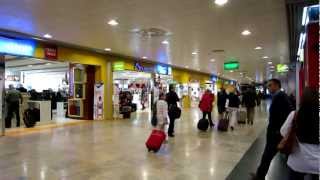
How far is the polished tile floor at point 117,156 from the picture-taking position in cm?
449

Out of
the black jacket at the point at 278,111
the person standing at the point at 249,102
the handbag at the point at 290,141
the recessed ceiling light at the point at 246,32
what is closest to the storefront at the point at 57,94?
the person standing at the point at 249,102

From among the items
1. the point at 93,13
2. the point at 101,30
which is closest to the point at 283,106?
the point at 93,13

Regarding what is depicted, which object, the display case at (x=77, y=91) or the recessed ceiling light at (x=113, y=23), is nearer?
the recessed ceiling light at (x=113, y=23)

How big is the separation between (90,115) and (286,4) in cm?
960

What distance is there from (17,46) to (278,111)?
788 cm

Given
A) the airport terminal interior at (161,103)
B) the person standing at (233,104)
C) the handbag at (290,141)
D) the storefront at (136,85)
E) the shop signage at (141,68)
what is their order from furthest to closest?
the shop signage at (141,68) < the storefront at (136,85) < the person standing at (233,104) < the airport terminal interior at (161,103) < the handbag at (290,141)

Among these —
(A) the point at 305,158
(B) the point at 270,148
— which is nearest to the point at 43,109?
(B) the point at 270,148

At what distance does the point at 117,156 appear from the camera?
5.68m

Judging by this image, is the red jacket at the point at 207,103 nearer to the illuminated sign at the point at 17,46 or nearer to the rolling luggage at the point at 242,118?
the rolling luggage at the point at 242,118

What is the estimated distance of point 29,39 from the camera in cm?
902

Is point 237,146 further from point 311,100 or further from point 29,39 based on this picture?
point 29,39

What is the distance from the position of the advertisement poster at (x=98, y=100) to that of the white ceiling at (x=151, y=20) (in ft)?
9.24

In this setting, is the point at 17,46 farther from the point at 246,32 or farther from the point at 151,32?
the point at 246,32

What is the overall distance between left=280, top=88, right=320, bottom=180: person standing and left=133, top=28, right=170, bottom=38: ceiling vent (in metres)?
5.65
